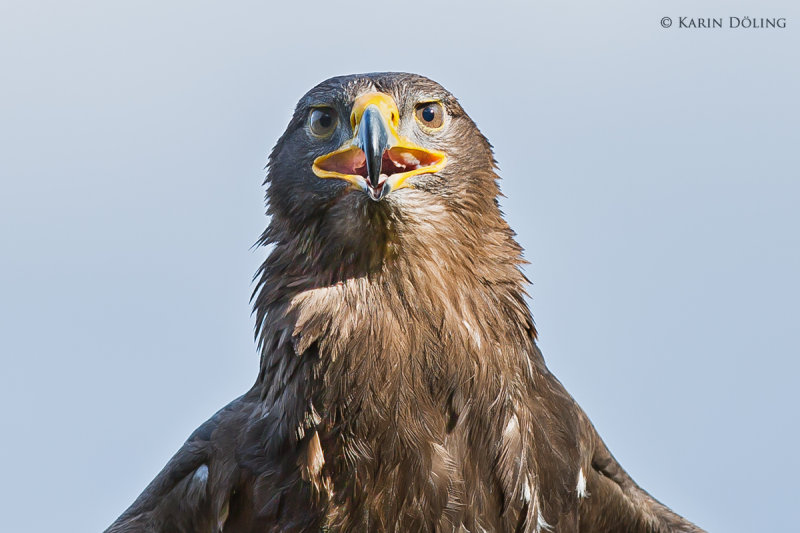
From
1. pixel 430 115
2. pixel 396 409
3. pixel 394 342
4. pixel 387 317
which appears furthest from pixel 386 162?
pixel 396 409

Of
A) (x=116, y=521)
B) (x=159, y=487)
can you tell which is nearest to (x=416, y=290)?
(x=159, y=487)

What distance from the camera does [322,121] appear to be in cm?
498

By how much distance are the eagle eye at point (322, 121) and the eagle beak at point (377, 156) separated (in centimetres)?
16

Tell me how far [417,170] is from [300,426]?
1244 mm

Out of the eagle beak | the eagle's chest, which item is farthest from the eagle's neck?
the eagle beak

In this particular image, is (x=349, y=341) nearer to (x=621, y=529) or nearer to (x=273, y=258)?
(x=273, y=258)

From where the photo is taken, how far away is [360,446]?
4801mm

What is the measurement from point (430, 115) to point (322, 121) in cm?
49

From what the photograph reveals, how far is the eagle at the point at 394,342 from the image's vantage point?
4.77 meters

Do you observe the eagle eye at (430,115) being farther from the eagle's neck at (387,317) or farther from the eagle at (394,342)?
the eagle's neck at (387,317)

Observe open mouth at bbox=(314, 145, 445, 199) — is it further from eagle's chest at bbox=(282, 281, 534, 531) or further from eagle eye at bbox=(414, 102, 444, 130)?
eagle's chest at bbox=(282, 281, 534, 531)

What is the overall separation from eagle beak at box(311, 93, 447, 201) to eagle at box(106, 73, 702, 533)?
0.5 inches

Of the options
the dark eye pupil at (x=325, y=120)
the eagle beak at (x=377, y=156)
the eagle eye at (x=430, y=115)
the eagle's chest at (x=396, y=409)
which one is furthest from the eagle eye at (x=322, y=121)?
the eagle's chest at (x=396, y=409)

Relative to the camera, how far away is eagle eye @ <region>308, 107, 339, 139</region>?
16.2 ft
